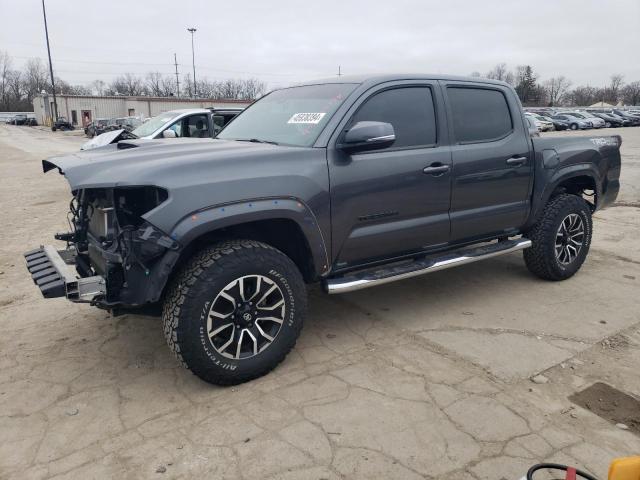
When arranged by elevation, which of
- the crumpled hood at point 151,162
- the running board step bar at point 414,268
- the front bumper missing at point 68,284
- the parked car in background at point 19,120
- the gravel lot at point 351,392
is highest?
the parked car in background at point 19,120

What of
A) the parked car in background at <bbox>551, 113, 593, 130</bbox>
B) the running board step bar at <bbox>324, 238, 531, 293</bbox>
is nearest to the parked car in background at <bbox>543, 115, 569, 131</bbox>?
the parked car in background at <bbox>551, 113, 593, 130</bbox>

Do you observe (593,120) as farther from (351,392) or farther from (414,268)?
(351,392)

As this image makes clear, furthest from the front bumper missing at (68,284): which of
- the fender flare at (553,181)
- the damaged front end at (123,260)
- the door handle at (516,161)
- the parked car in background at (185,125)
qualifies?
the parked car in background at (185,125)

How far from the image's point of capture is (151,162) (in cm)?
309

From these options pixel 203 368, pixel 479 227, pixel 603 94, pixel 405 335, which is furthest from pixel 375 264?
pixel 603 94

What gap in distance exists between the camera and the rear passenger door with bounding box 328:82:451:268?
356 cm

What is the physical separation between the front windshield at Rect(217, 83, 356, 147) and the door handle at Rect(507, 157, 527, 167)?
5.28 ft

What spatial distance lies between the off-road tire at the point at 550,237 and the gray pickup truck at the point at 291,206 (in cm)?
3

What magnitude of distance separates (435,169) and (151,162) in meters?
2.06

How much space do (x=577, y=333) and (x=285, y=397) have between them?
7.82ft

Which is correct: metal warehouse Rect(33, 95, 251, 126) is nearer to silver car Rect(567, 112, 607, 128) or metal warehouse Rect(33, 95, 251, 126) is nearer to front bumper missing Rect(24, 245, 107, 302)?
silver car Rect(567, 112, 607, 128)

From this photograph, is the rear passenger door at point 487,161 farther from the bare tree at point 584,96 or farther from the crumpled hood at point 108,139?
the bare tree at point 584,96

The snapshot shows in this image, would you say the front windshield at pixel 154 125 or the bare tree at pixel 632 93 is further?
the bare tree at pixel 632 93

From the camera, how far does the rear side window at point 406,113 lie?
3.83 m
